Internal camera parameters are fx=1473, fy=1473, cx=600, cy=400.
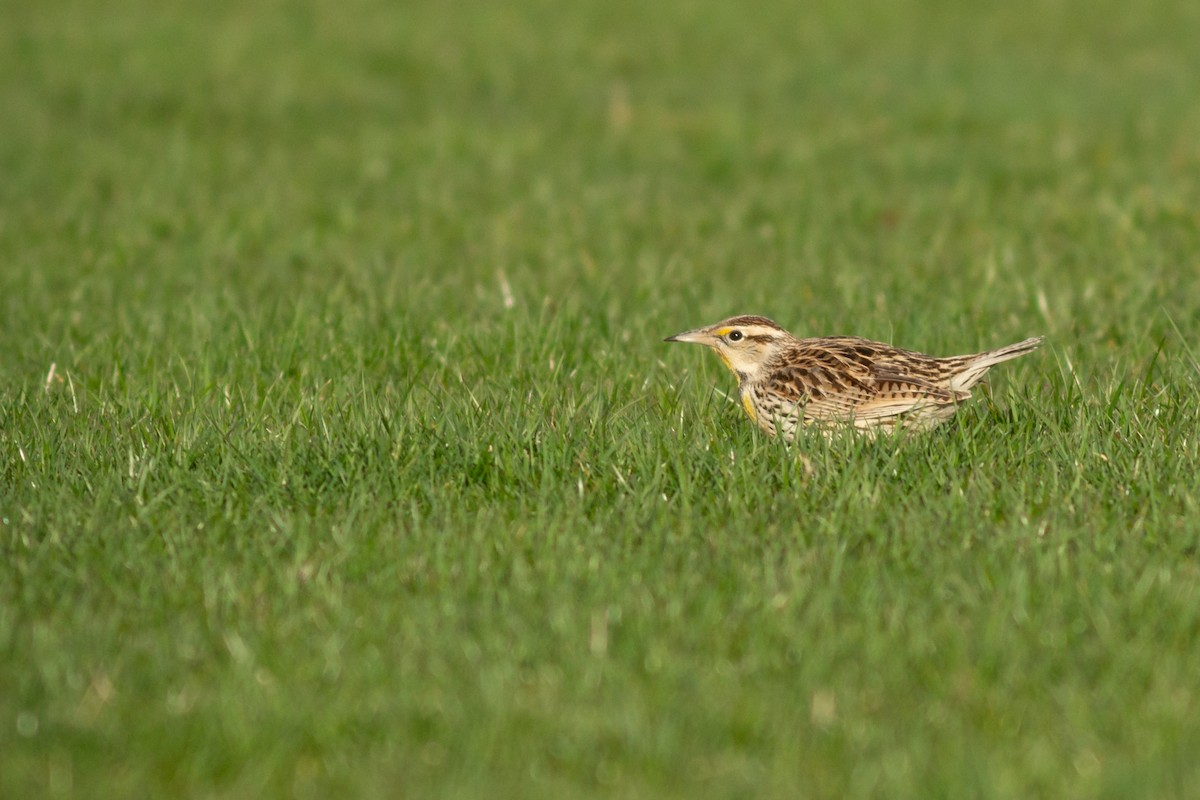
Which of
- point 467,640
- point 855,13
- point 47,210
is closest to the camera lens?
point 467,640

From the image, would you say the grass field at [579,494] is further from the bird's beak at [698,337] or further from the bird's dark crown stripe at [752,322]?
the bird's dark crown stripe at [752,322]

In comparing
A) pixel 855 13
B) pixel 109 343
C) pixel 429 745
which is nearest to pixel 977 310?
pixel 109 343

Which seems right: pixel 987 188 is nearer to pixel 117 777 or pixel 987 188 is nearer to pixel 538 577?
pixel 538 577

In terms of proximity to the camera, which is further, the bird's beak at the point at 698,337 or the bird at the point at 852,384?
the bird's beak at the point at 698,337

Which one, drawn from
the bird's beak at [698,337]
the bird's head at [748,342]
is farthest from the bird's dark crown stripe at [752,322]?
the bird's beak at [698,337]

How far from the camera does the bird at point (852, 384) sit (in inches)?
250

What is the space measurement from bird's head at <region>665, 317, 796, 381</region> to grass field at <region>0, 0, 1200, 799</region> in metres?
0.23

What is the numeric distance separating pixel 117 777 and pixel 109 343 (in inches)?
199

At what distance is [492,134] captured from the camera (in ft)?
53.1

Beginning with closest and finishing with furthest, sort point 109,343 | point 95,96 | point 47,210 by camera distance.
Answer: point 109,343 → point 47,210 → point 95,96

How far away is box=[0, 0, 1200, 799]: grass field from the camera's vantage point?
13.2ft

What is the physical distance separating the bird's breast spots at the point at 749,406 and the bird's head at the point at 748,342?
0.12m

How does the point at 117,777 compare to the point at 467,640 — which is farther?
the point at 467,640

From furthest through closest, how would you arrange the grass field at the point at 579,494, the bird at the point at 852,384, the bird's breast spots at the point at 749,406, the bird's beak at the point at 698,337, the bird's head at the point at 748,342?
the bird's beak at the point at 698,337 → the bird's head at the point at 748,342 → the bird's breast spots at the point at 749,406 → the bird at the point at 852,384 → the grass field at the point at 579,494
